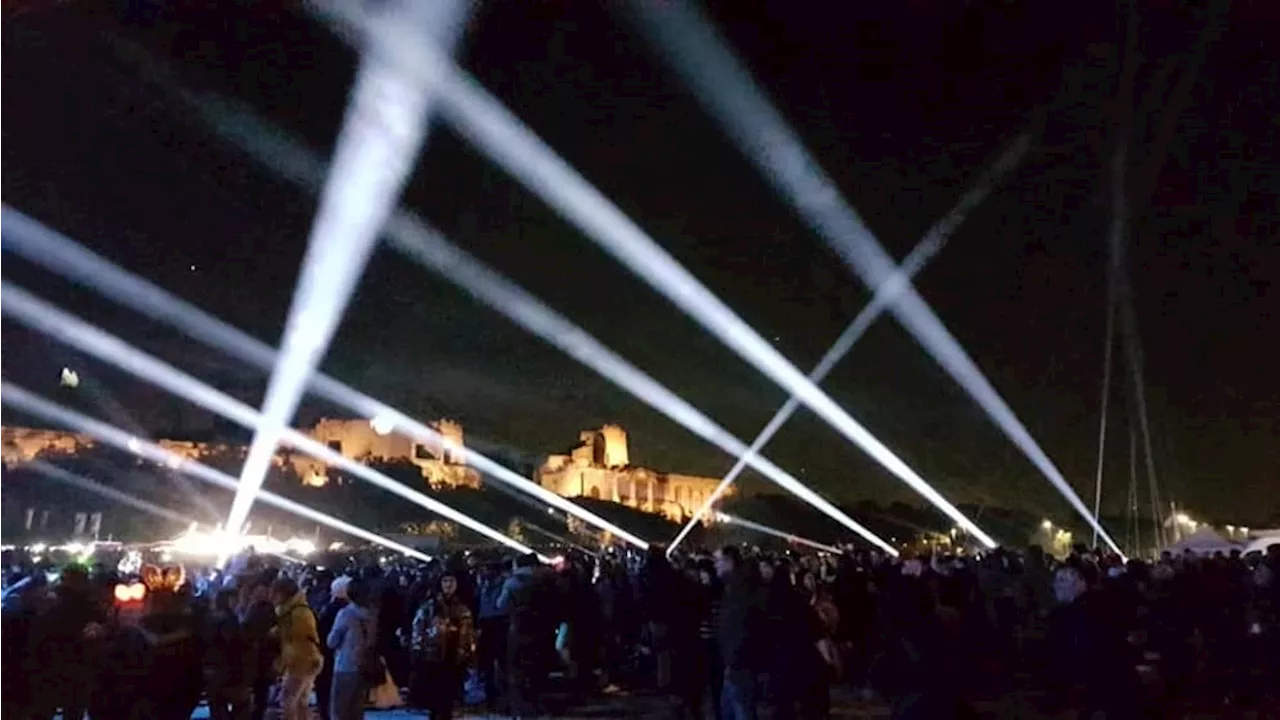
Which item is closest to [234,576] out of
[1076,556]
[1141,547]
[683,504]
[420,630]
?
[420,630]

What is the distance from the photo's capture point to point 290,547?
41.1m

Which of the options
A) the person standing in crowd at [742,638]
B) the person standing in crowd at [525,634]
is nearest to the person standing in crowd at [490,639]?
the person standing in crowd at [525,634]

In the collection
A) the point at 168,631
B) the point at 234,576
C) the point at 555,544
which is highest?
the point at 555,544

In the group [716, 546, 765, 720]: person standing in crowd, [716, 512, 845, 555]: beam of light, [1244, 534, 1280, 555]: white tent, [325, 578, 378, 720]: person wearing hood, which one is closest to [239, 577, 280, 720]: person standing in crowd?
[325, 578, 378, 720]: person wearing hood

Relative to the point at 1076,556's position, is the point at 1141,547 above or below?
above

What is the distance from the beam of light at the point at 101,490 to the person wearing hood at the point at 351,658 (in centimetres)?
5038

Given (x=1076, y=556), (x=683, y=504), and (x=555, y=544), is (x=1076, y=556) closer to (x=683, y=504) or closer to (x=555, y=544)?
(x=555, y=544)

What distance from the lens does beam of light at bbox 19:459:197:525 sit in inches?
2327

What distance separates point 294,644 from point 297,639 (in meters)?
0.04

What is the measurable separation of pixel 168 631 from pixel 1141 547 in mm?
84642

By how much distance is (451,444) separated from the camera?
311 ft

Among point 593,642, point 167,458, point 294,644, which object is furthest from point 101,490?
point 294,644

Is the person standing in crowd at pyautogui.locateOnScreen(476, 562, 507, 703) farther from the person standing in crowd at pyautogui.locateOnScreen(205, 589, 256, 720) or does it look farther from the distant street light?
the distant street light

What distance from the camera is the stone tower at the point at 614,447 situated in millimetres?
113812
